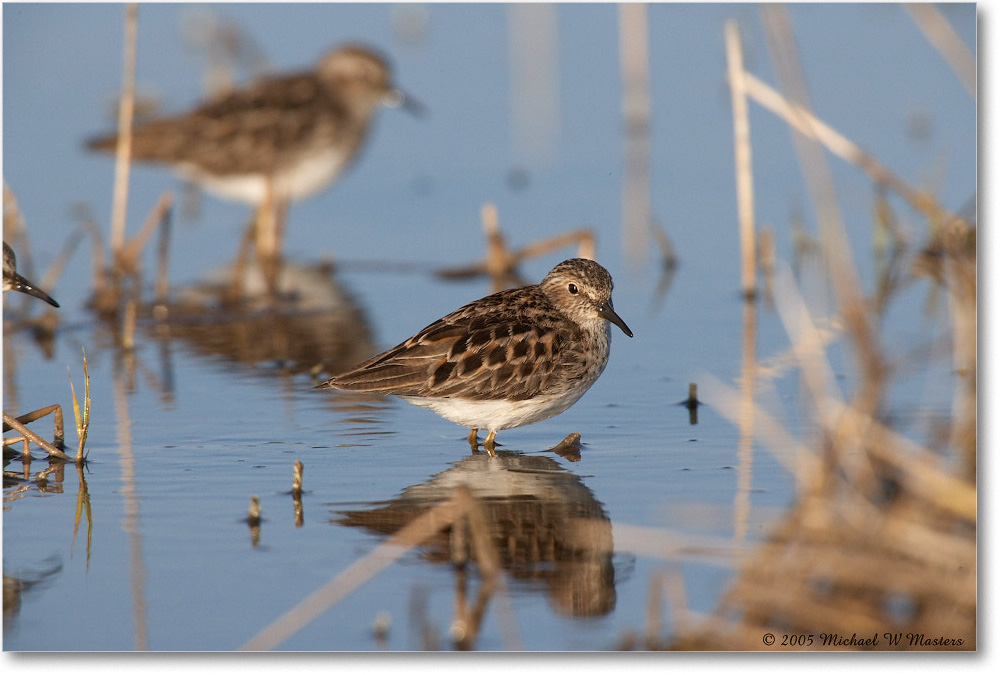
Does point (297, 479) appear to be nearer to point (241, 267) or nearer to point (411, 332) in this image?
point (411, 332)

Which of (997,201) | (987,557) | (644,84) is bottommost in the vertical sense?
(987,557)

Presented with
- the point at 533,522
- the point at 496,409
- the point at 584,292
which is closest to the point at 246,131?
the point at 584,292

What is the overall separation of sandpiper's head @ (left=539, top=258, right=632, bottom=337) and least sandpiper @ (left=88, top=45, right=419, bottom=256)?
16.8ft

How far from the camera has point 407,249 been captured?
12172 mm

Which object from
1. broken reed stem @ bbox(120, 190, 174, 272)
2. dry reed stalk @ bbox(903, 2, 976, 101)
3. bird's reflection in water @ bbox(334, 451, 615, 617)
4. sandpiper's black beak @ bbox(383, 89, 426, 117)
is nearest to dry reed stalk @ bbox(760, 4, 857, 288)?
dry reed stalk @ bbox(903, 2, 976, 101)

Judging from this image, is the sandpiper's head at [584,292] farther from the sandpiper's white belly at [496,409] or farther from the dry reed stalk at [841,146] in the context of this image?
the dry reed stalk at [841,146]

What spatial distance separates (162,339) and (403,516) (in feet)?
13.4

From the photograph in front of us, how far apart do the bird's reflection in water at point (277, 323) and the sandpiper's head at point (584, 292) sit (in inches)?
73.3

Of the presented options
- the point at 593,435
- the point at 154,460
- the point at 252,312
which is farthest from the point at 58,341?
the point at 593,435

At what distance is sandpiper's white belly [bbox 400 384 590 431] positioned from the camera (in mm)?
7180

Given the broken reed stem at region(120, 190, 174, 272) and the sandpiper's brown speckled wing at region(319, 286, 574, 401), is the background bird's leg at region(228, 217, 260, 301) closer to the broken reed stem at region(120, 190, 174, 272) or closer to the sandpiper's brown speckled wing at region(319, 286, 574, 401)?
the broken reed stem at region(120, 190, 174, 272)

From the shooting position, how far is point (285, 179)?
1282 centimetres

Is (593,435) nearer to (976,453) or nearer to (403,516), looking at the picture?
(403,516)

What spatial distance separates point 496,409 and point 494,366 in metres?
0.23
